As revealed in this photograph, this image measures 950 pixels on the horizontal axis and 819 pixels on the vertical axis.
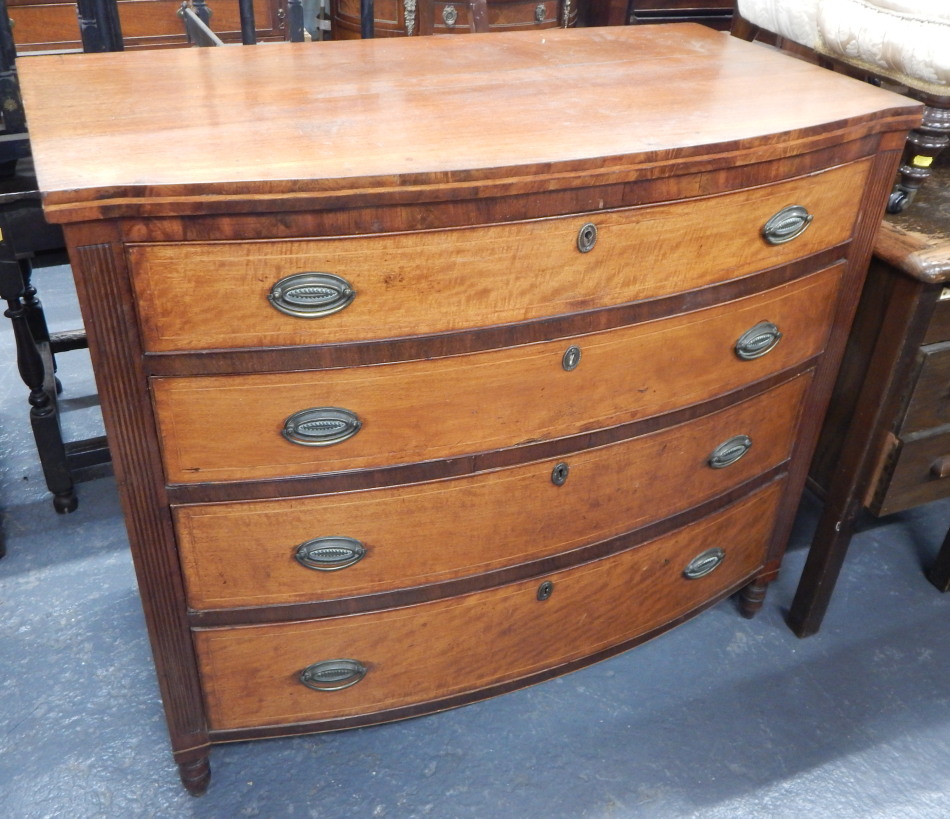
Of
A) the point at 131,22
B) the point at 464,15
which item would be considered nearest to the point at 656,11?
the point at 464,15

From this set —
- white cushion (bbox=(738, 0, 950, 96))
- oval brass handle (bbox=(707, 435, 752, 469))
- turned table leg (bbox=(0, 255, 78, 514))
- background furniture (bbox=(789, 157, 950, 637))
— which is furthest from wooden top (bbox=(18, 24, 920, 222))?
turned table leg (bbox=(0, 255, 78, 514))

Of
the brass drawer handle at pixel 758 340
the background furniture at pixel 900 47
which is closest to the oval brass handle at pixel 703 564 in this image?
the brass drawer handle at pixel 758 340

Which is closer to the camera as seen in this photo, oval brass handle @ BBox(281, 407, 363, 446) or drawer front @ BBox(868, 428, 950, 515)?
oval brass handle @ BBox(281, 407, 363, 446)

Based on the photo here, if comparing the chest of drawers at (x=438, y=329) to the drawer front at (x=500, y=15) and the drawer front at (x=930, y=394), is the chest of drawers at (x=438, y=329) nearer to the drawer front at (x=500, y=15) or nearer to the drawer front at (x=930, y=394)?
the drawer front at (x=930, y=394)

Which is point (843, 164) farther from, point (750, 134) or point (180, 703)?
point (180, 703)

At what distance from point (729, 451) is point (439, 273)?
691 millimetres

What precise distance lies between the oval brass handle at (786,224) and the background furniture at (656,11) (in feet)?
8.48

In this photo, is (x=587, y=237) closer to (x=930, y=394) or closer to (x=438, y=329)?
(x=438, y=329)

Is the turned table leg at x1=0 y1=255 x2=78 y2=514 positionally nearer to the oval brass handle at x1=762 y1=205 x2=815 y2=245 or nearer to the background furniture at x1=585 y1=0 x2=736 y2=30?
the oval brass handle at x1=762 y1=205 x2=815 y2=245

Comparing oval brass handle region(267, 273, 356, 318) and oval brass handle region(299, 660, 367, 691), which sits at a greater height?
oval brass handle region(267, 273, 356, 318)

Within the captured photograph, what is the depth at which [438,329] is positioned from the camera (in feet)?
3.81

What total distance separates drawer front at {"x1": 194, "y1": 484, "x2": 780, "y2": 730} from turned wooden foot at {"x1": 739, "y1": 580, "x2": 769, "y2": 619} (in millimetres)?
213

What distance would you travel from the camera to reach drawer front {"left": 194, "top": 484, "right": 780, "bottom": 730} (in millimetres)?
1402

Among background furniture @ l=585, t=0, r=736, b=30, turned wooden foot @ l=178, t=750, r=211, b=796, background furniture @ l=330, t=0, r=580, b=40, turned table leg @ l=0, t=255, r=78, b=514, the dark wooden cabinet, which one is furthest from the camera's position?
background furniture @ l=585, t=0, r=736, b=30
